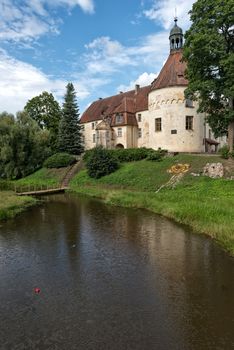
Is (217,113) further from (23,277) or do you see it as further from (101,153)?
(23,277)

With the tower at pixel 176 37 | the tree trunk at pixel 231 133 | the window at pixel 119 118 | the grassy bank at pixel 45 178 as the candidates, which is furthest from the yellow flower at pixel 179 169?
the tower at pixel 176 37

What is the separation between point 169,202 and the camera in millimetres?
23484

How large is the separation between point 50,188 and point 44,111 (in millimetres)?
26752

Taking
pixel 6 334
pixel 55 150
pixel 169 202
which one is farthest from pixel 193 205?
pixel 55 150

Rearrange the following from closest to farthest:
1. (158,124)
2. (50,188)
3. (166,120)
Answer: (50,188)
(166,120)
(158,124)

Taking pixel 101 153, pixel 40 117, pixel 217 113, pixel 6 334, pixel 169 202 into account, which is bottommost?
pixel 6 334

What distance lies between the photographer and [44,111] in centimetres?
5919

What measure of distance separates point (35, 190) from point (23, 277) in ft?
80.6

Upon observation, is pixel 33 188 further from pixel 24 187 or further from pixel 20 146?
pixel 20 146

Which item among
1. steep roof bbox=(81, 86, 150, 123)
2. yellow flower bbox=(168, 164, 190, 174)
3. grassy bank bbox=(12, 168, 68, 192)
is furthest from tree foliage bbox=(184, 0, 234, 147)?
grassy bank bbox=(12, 168, 68, 192)

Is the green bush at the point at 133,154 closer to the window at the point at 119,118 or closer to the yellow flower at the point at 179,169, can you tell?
the yellow flower at the point at 179,169

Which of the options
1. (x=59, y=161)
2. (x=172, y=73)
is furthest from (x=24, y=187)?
(x=172, y=73)

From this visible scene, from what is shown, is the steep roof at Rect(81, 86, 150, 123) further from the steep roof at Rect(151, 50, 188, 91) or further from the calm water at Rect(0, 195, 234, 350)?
the calm water at Rect(0, 195, 234, 350)

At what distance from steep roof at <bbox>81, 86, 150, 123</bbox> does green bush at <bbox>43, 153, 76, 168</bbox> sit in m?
10.5
